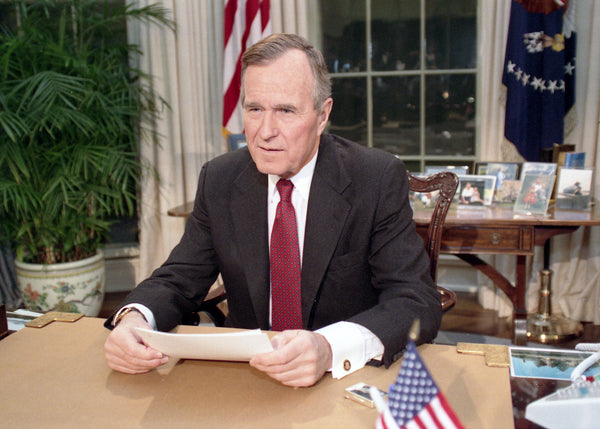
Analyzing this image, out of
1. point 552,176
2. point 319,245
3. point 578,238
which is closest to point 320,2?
point 552,176

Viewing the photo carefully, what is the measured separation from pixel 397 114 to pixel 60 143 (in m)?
2.31

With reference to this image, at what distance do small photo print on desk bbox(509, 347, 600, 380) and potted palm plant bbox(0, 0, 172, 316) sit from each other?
9.13ft

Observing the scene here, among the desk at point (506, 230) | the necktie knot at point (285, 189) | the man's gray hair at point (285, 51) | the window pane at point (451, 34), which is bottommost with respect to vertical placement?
the desk at point (506, 230)

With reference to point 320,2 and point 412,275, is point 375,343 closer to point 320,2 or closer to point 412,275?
point 412,275

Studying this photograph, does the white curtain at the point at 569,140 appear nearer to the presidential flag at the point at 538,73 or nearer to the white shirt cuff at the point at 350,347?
the presidential flag at the point at 538,73

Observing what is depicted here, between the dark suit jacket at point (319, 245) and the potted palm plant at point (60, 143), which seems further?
the potted palm plant at point (60, 143)

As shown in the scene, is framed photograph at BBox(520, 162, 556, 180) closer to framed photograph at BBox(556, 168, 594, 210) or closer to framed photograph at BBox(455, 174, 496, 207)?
framed photograph at BBox(556, 168, 594, 210)

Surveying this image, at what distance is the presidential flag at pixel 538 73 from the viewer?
11.1 ft

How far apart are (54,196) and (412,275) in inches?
104

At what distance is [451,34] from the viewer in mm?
4008

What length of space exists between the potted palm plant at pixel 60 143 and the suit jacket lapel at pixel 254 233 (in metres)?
1.89

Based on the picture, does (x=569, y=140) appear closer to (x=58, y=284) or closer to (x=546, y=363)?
(x=546, y=363)

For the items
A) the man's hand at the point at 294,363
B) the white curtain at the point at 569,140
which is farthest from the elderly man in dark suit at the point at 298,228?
the white curtain at the point at 569,140

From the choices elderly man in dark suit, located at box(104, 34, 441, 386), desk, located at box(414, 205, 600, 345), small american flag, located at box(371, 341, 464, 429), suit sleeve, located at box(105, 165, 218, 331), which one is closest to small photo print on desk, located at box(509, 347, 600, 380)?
elderly man in dark suit, located at box(104, 34, 441, 386)
